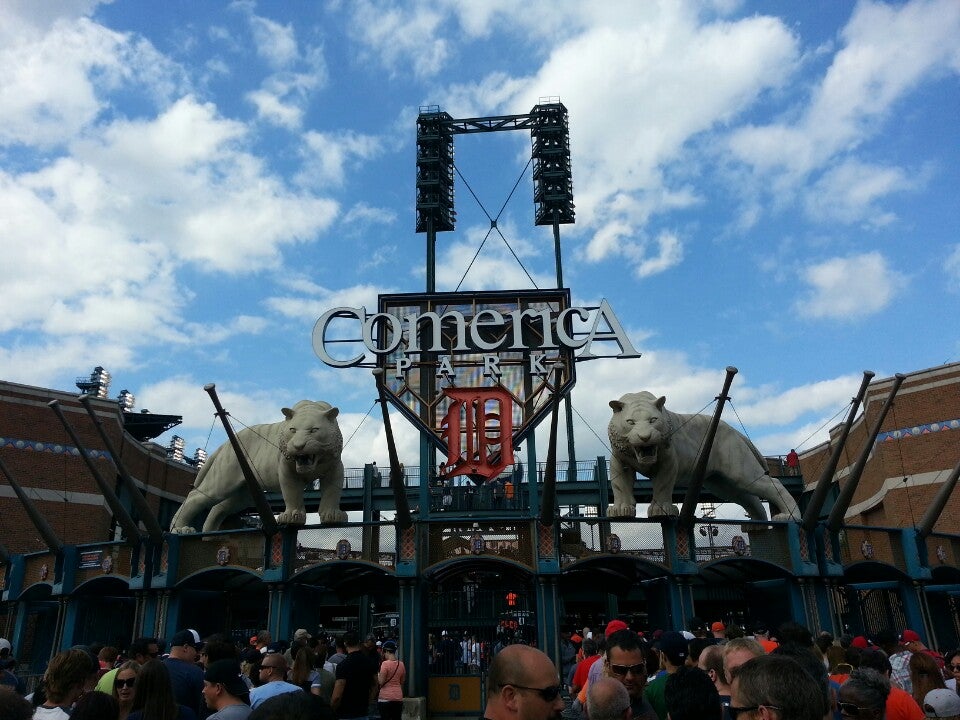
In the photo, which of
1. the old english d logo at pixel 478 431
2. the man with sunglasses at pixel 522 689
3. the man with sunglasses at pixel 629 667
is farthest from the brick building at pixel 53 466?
the man with sunglasses at pixel 522 689

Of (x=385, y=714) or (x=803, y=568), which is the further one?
(x=803, y=568)

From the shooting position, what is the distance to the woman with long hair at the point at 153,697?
13.9 feet

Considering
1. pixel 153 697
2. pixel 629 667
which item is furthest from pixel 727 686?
pixel 153 697

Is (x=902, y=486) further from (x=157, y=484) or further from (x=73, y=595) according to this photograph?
(x=157, y=484)

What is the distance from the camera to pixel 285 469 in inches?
786

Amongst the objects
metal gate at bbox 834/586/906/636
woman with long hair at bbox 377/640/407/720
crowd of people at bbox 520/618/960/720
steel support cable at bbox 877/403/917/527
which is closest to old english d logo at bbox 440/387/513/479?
metal gate at bbox 834/586/906/636

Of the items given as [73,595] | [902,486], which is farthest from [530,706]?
[902,486]

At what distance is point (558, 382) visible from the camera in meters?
18.7

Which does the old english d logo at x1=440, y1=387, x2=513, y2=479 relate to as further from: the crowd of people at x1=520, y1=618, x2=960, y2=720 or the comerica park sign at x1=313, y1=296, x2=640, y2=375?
the crowd of people at x1=520, y1=618, x2=960, y2=720

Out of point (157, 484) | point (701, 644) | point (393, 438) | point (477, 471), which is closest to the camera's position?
point (701, 644)

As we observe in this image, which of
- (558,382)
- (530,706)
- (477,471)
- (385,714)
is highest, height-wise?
(558,382)

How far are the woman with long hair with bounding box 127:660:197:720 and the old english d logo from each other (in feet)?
52.9

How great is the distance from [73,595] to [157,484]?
539 inches

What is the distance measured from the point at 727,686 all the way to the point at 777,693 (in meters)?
1.95
